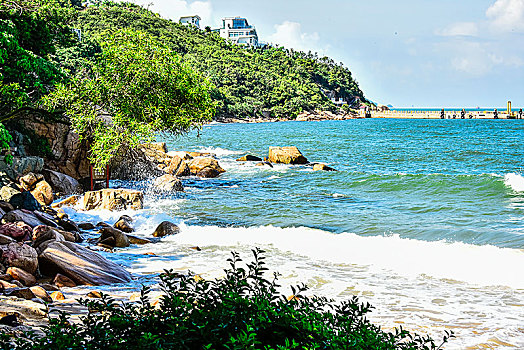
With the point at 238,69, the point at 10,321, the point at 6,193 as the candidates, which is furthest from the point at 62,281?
the point at 238,69

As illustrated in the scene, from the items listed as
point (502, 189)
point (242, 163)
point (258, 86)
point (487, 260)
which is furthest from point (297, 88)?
point (487, 260)

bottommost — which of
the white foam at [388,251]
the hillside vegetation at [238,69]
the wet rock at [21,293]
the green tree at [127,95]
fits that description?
the white foam at [388,251]

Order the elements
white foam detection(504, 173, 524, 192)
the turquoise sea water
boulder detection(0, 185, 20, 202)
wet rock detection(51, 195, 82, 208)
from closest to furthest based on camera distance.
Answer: boulder detection(0, 185, 20, 202) → the turquoise sea water → wet rock detection(51, 195, 82, 208) → white foam detection(504, 173, 524, 192)

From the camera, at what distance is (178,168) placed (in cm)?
2673

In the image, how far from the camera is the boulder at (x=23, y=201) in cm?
1360

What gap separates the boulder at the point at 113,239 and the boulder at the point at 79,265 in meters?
2.64

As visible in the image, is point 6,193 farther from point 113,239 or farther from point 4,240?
point 4,240

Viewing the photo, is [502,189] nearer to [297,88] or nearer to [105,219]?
[105,219]

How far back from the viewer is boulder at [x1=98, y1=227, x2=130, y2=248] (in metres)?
11.7

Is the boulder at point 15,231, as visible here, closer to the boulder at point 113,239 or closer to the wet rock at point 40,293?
the boulder at point 113,239

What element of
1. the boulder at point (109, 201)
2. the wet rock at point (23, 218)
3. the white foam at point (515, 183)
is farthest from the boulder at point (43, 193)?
the white foam at point (515, 183)

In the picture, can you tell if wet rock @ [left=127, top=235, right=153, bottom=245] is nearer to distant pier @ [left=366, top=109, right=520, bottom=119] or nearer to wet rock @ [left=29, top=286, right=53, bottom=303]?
wet rock @ [left=29, top=286, right=53, bottom=303]

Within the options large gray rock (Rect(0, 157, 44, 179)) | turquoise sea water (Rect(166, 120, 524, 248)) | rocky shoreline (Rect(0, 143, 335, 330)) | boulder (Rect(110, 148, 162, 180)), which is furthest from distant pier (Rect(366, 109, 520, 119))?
large gray rock (Rect(0, 157, 44, 179))

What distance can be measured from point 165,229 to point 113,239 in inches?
74.7
